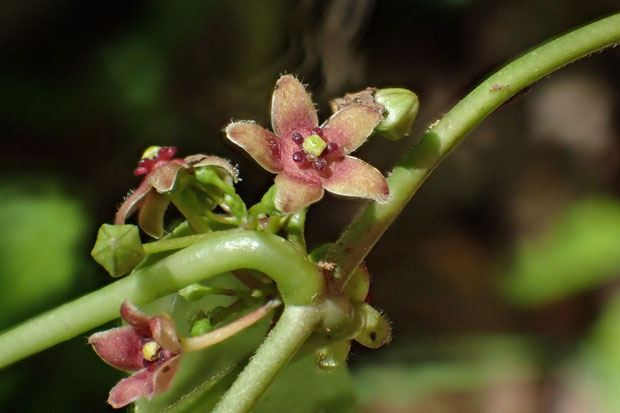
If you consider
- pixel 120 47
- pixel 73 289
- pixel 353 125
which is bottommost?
pixel 73 289

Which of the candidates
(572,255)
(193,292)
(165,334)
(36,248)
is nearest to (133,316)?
(165,334)

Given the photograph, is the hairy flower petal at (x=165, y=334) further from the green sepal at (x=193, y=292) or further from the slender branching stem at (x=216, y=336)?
the green sepal at (x=193, y=292)

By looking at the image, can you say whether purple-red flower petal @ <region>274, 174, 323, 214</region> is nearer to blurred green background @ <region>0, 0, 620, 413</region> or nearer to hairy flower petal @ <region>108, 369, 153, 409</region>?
hairy flower petal @ <region>108, 369, 153, 409</region>

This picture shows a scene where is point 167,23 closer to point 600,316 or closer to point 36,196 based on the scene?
point 36,196

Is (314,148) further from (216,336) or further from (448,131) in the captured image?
(216,336)

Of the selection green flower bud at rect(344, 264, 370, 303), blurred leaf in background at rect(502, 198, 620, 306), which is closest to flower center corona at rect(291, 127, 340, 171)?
green flower bud at rect(344, 264, 370, 303)

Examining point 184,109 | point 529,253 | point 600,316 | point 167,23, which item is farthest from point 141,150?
point 600,316
